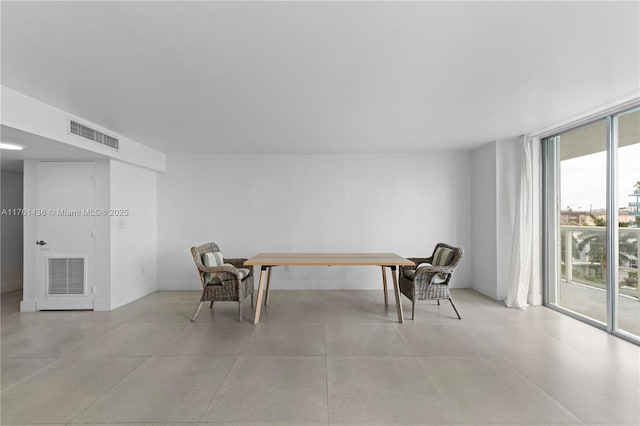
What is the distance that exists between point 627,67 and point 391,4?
7.31 ft

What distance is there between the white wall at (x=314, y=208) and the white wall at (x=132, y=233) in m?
0.18

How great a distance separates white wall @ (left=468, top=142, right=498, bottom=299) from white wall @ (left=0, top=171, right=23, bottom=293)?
28.1 ft

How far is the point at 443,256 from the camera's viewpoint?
4.32 meters

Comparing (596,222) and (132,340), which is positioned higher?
(596,222)

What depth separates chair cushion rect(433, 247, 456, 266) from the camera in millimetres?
4152

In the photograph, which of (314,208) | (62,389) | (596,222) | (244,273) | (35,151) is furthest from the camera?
(314,208)

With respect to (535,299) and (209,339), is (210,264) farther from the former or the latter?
(535,299)

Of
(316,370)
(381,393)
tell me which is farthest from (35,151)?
(381,393)

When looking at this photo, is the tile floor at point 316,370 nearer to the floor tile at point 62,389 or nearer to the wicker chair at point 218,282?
the floor tile at point 62,389

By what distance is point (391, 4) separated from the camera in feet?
5.44

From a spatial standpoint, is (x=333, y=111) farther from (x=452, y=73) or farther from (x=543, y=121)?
(x=543, y=121)

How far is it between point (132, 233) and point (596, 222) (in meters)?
6.64

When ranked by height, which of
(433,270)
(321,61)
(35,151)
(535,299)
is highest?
(321,61)

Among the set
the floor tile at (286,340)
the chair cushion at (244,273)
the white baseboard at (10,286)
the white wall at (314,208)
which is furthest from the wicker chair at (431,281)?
the white baseboard at (10,286)
